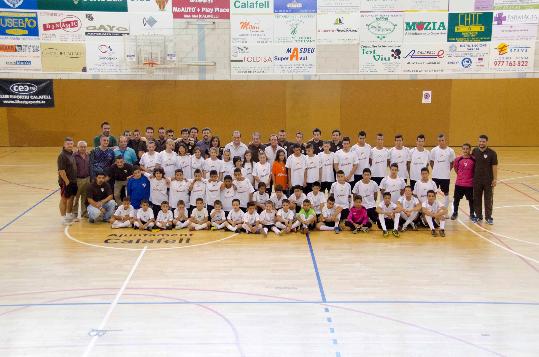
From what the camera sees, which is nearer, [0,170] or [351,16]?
[0,170]

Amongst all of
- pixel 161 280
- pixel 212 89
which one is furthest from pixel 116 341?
pixel 212 89

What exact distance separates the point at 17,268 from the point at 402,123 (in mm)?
16945

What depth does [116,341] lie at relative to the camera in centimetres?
624

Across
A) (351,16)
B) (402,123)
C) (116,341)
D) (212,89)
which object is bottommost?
(116,341)

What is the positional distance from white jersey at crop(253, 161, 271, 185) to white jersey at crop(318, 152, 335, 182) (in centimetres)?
119

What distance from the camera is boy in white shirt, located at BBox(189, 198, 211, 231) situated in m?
11.0

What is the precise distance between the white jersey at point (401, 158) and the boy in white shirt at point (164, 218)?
496cm

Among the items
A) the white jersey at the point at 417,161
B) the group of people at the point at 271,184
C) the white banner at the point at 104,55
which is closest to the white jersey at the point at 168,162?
the group of people at the point at 271,184

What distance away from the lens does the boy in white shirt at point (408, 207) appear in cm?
1088

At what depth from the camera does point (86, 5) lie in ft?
68.0

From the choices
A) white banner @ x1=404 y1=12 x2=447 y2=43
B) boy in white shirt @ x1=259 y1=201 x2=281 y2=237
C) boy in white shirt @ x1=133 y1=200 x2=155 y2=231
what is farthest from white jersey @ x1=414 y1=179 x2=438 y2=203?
white banner @ x1=404 y1=12 x2=447 y2=43

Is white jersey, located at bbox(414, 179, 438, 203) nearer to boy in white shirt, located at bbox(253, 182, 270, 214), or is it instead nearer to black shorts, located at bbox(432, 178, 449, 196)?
black shorts, located at bbox(432, 178, 449, 196)

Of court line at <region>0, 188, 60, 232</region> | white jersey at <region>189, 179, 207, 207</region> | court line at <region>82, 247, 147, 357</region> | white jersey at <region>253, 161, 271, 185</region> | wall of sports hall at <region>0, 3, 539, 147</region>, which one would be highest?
wall of sports hall at <region>0, 3, 539, 147</region>

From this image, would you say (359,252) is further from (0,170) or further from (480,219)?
(0,170)
